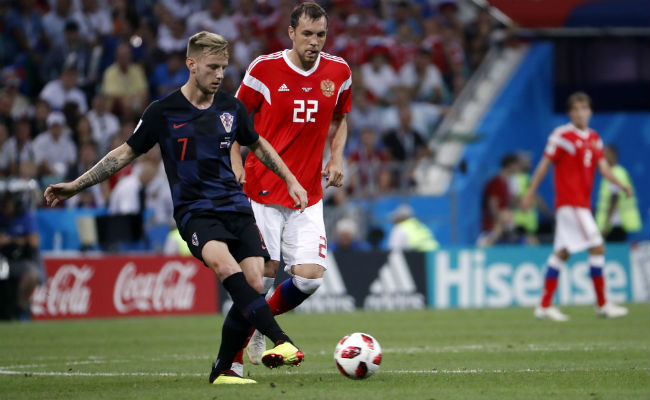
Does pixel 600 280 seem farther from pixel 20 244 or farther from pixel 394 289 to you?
pixel 20 244

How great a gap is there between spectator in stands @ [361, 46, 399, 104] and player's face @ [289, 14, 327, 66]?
43.2ft

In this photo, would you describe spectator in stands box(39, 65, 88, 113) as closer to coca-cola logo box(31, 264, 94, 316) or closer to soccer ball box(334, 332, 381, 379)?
coca-cola logo box(31, 264, 94, 316)

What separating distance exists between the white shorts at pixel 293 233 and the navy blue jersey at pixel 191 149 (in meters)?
1.21

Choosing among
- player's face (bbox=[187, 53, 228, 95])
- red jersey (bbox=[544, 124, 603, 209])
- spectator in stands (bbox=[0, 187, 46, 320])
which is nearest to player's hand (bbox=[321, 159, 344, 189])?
player's face (bbox=[187, 53, 228, 95])

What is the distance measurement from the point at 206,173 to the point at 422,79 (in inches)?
596

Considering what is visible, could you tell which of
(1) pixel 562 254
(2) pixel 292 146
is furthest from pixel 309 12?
(1) pixel 562 254

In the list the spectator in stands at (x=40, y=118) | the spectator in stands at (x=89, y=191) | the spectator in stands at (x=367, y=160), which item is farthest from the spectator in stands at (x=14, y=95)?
the spectator in stands at (x=367, y=160)

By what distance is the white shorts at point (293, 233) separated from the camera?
26.7ft

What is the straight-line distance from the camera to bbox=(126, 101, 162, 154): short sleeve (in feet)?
22.7

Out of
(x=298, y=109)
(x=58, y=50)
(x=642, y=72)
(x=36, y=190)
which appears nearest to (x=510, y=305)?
(x=642, y=72)

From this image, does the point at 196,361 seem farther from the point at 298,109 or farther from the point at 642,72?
the point at 642,72

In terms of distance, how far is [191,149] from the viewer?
6938mm

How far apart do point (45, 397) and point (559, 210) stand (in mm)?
8709

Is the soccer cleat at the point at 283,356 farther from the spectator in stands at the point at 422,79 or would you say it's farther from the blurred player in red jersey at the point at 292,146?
the spectator in stands at the point at 422,79
